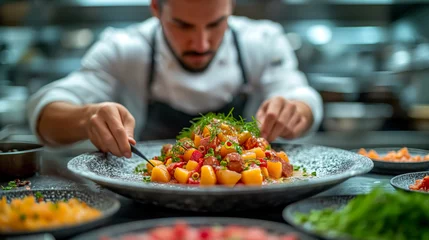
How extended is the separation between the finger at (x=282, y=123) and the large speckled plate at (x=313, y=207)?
0.81 metres

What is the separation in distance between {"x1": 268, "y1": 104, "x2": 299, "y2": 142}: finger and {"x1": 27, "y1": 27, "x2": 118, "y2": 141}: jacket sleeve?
1.05 metres

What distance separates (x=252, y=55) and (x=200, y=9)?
2.56 ft

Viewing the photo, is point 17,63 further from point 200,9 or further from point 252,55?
point 200,9

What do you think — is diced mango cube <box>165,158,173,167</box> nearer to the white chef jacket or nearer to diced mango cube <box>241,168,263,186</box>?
diced mango cube <box>241,168,263,186</box>

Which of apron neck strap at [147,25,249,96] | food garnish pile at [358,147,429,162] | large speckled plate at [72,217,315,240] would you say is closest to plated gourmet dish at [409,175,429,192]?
food garnish pile at [358,147,429,162]

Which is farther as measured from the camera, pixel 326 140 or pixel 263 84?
pixel 326 140

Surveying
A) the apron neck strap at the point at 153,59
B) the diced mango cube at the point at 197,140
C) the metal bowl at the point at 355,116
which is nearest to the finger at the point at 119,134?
the diced mango cube at the point at 197,140

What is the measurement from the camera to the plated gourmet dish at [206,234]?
0.94 metres

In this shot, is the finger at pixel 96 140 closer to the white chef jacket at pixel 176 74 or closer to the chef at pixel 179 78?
the chef at pixel 179 78

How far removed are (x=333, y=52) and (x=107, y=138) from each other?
11.3ft

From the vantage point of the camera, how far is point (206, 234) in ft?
3.18

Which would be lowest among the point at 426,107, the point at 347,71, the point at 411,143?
the point at 411,143

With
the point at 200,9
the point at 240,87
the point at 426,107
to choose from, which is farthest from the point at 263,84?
the point at 426,107

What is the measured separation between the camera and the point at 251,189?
1.21m
